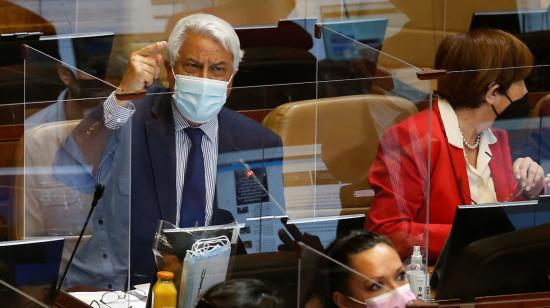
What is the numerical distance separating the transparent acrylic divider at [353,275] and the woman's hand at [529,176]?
65 cm

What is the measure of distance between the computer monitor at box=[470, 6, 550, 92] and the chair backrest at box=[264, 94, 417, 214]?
4.32 ft

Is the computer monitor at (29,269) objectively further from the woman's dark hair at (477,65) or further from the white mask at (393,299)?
the woman's dark hair at (477,65)

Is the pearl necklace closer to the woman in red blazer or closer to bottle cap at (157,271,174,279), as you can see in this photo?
the woman in red blazer

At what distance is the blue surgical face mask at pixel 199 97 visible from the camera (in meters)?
3.09

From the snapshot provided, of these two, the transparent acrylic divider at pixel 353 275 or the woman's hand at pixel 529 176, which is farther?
the woman's hand at pixel 529 176

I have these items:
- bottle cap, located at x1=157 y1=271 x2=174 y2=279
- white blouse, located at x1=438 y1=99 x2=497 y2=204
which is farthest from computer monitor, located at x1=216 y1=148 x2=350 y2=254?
white blouse, located at x1=438 y1=99 x2=497 y2=204

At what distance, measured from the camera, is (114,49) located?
465 centimetres

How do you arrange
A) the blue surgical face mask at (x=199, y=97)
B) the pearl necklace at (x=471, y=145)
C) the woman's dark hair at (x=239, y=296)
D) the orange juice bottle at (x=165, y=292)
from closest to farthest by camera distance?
the woman's dark hair at (x=239, y=296) < the orange juice bottle at (x=165, y=292) < the blue surgical face mask at (x=199, y=97) < the pearl necklace at (x=471, y=145)

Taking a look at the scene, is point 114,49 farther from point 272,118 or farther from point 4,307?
point 4,307

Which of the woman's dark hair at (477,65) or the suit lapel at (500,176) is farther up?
the woman's dark hair at (477,65)

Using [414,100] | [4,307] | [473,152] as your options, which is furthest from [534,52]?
[4,307]

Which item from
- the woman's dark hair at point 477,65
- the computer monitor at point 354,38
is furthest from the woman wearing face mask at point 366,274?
the woman's dark hair at point 477,65

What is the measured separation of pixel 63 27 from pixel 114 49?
0.78 feet

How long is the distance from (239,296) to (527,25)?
259 centimetres
